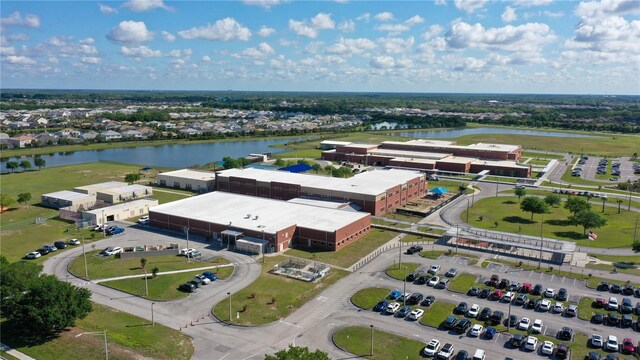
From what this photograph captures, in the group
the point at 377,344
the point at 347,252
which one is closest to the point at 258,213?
the point at 347,252

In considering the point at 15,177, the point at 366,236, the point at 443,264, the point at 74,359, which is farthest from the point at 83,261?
the point at 15,177

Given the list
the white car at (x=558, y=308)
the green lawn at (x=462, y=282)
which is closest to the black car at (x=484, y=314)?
the green lawn at (x=462, y=282)

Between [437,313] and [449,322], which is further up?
[449,322]

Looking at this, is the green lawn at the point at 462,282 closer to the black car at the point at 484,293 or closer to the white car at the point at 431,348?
the black car at the point at 484,293

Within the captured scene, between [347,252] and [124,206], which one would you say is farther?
[124,206]

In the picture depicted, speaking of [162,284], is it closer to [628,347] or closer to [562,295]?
[562,295]

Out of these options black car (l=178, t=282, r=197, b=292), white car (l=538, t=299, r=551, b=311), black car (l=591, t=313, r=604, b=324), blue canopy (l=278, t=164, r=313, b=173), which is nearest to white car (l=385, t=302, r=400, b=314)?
white car (l=538, t=299, r=551, b=311)

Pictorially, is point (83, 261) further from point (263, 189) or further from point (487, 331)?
point (487, 331)
